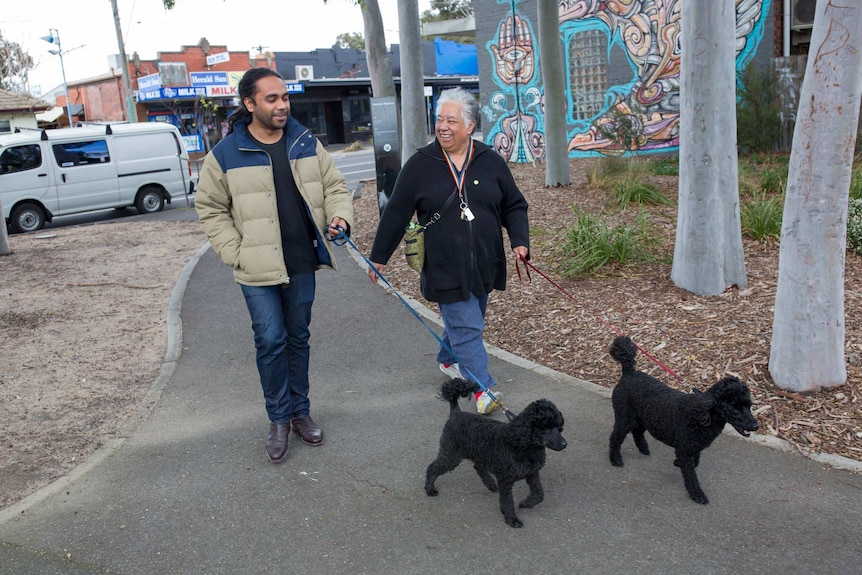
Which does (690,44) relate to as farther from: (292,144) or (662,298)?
(292,144)

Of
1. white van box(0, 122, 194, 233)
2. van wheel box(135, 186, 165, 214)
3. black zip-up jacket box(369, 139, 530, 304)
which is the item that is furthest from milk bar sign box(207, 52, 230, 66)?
black zip-up jacket box(369, 139, 530, 304)

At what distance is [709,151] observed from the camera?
5895 millimetres

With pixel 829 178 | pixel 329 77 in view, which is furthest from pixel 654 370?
pixel 329 77

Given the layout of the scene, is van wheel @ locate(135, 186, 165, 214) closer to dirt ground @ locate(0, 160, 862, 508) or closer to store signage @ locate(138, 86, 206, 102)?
dirt ground @ locate(0, 160, 862, 508)

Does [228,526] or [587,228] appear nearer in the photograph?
[228,526]

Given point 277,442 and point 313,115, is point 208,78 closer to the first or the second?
point 313,115

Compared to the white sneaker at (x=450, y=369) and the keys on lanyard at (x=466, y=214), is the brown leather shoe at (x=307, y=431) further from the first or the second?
the keys on lanyard at (x=466, y=214)

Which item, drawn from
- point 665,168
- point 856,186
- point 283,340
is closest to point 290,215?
point 283,340

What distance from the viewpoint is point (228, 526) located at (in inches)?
137

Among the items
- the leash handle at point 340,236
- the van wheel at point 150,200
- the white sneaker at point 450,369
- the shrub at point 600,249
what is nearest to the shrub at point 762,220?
the shrub at point 600,249

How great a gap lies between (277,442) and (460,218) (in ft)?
5.36

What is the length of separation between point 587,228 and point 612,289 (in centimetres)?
106

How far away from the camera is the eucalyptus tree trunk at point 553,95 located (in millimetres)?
11281

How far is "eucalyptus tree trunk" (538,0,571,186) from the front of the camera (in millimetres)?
11281
